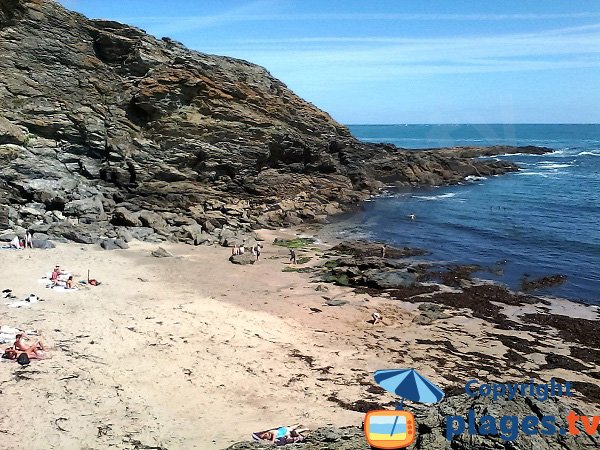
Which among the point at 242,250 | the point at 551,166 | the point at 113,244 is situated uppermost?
the point at 551,166

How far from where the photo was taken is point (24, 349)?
13875 mm

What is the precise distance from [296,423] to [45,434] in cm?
→ 556

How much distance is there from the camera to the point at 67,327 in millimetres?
16125

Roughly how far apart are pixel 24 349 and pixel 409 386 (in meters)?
10.8

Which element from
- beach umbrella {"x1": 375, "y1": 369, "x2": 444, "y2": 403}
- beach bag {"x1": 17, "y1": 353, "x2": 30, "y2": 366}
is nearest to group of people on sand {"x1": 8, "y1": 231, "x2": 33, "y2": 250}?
beach bag {"x1": 17, "y1": 353, "x2": 30, "y2": 366}

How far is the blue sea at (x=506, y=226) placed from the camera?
27328 mm

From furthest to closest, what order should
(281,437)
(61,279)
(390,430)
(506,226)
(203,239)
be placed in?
(506,226) < (203,239) < (61,279) < (281,437) < (390,430)

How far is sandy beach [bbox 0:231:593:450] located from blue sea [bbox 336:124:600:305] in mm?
5996

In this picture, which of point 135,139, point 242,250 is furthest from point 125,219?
point 135,139

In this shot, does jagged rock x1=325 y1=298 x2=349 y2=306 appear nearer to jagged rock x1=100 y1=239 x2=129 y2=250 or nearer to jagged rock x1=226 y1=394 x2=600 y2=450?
jagged rock x1=226 y1=394 x2=600 y2=450

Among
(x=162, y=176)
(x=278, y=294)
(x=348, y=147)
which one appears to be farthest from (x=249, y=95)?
(x=278, y=294)

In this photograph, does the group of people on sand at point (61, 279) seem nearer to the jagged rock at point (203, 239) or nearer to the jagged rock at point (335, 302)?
the jagged rock at point (203, 239)

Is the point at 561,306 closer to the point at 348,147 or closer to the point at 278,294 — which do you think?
the point at 278,294

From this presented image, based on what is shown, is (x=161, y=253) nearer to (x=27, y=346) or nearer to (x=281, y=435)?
(x=27, y=346)
